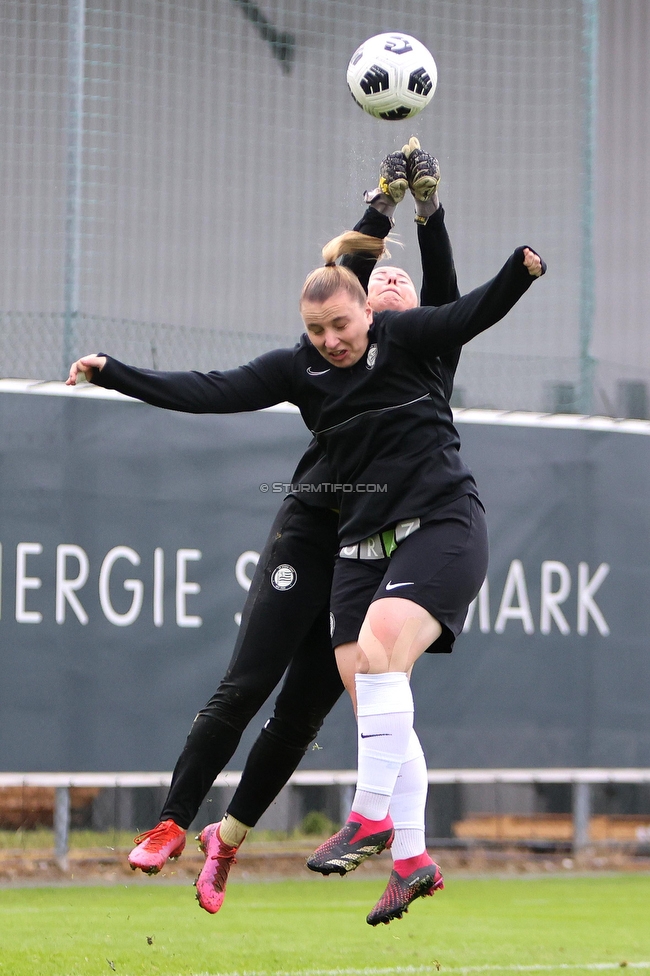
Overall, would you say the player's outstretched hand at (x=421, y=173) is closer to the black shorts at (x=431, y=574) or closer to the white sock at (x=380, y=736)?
the black shorts at (x=431, y=574)

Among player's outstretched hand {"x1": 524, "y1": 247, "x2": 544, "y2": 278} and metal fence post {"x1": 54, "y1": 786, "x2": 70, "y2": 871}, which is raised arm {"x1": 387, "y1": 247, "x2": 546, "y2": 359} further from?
metal fence post {"x1": 54, "y1": 786, "x2": 70, "y2": 871}

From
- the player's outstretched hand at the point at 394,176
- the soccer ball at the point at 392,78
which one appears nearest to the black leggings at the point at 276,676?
the player's outstretched hand at the point at 394,176

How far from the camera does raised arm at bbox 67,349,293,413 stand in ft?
13.8

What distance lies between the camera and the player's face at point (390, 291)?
15.0 feet

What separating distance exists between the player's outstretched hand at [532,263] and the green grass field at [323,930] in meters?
2.92

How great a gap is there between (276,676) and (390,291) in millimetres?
1312

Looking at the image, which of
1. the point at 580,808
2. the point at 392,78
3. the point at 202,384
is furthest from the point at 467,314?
the point at 580,808

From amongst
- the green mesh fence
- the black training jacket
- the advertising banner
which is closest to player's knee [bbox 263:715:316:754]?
the black training jacket

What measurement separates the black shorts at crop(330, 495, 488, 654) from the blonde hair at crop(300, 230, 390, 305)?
0.71m

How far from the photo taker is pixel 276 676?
439 centimetres

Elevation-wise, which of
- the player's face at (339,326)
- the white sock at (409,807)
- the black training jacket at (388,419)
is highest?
the player's face at (339,326)

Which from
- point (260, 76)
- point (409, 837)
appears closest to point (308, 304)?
point (409, 837)

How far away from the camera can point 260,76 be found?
8.22 meters

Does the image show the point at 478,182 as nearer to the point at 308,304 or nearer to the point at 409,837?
the point at 308,304
